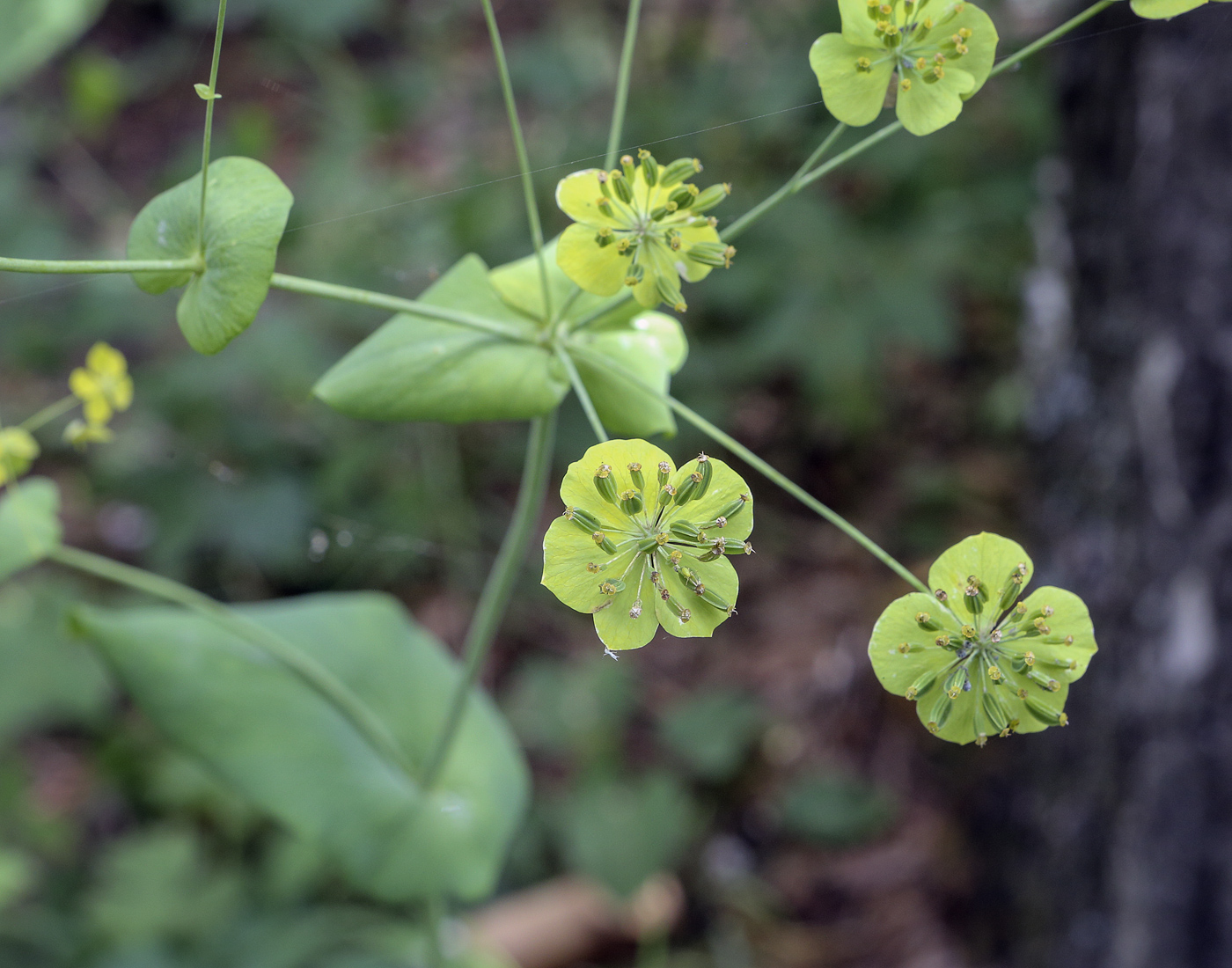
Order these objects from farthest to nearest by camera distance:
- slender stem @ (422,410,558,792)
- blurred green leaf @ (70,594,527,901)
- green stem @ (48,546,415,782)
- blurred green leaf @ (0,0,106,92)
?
blurred green leaf @ (0,0,106,92) < blurred green leaf @ (70,594,527,901) < green stem @ (48,546,415,782) < slender stem @ (422,410,558,792)

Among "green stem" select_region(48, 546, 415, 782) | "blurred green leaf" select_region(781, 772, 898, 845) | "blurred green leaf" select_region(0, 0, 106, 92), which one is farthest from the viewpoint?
"blurred green leaf" select_region(0, 0, 106, 92)

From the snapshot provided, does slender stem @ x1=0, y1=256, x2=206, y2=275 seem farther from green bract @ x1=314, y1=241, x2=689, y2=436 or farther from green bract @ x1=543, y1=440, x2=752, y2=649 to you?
green bract @ x1=543, y1=440, x2=752, y2=649

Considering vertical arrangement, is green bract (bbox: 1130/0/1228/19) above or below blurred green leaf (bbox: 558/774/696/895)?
above

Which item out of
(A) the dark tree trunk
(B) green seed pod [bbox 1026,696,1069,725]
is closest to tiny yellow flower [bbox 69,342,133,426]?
(B) green seed pod [bbox 1026,696,1069,725]

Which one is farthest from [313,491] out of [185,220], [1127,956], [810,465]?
[1127,956]

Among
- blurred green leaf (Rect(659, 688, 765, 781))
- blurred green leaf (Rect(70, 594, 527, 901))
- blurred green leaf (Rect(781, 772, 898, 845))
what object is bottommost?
blurred green leaf (Rect(70, 594, 527, 901))

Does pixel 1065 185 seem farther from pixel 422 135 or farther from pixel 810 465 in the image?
pixel 422 135

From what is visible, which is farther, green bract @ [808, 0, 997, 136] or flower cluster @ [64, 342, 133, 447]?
flower cluster @ [64, 342, 133, 447]
